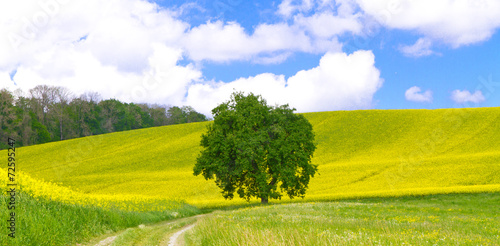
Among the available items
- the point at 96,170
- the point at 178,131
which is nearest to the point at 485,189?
the point at 96,170

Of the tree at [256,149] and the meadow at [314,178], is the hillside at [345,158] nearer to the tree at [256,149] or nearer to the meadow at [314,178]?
the meadow at [314,178]

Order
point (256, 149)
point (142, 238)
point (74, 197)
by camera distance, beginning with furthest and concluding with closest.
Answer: point (256, 149)
point (74, 197)
point (142, 238)

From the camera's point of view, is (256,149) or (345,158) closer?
(256,149)

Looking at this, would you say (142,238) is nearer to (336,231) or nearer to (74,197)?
(74,197)

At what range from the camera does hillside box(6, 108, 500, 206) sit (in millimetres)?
44062

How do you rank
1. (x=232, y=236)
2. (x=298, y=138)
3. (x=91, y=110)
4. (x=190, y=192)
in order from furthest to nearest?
(x=91, y=110)
(x=190, y=192)
(x=298, y=138)
(x=232, y=236)

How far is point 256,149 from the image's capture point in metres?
35.7

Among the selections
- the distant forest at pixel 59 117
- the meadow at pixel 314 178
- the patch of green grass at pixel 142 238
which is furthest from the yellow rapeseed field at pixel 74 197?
the distant forest at pixel 59 117

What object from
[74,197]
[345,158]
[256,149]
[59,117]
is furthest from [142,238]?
[59,117]

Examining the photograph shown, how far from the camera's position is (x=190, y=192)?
46375mm

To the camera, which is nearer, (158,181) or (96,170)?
(158,181)

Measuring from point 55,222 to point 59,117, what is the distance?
116 metres

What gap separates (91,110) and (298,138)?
106834 mm

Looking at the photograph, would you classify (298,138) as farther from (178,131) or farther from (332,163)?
(178,131)
